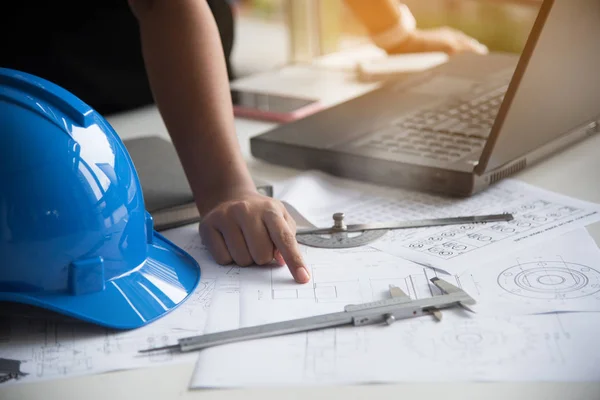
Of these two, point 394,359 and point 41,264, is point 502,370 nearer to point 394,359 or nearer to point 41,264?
point 394,359

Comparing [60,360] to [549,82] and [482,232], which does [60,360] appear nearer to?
[482,232]

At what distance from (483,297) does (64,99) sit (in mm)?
407

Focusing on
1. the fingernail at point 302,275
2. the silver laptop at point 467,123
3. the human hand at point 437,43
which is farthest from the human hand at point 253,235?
the human hand at point 437,43

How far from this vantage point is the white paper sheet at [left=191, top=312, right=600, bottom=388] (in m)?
0.60

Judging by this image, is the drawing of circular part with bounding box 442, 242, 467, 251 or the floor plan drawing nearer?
the floor plan drawing

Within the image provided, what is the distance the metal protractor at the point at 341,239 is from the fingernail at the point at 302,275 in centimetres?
8

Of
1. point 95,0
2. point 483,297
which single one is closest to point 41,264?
point 483,297

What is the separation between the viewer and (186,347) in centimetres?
66

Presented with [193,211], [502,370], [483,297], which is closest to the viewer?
[502,370]

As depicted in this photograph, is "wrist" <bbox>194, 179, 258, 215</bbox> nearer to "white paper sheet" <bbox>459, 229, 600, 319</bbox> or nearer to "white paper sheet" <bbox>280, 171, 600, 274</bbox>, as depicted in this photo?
"white paper sheet" <bbox>280, 171, 600, 274</bbox>

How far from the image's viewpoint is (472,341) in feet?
2.12

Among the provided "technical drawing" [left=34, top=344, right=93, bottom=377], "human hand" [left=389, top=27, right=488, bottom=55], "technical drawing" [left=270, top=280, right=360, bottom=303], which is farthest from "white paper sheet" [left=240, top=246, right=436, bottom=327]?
"human hand" [left=389, top=27, right=488, bottom=55]

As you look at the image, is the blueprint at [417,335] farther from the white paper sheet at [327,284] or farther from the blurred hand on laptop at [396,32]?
the blurred hand on laptop at [396,32]

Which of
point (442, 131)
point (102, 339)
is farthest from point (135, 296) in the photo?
point (442, 131)
